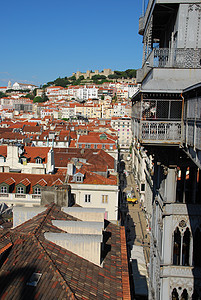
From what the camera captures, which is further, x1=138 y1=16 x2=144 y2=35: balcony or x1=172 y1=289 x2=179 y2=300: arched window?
x1=138 y1=16 x2=144 y2=35: balcony

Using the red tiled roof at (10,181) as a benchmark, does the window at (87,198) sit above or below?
below

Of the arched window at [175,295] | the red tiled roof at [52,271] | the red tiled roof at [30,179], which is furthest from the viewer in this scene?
the red tiled roof at [30,179]

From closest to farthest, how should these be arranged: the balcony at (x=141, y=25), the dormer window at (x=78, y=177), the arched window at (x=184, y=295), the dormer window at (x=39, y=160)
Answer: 1. the arched window at (x=184, y=295)
2. the balcony at (x=141, y=25)
3. the dormer window at (x=78, y=177)
4. the dormer window at (x=39, y=160)

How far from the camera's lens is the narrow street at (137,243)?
68.3ft

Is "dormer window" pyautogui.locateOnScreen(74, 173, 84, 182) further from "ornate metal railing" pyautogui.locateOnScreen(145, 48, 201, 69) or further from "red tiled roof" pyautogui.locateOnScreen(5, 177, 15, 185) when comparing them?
"ornate metal railing" pyautogui.locateOnScreen(145, 48, 201, 69)

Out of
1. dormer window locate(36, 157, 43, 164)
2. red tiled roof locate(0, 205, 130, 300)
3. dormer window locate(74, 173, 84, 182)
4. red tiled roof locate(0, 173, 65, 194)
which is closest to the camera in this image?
red tiled roof locate(0, 205, 130, 300)

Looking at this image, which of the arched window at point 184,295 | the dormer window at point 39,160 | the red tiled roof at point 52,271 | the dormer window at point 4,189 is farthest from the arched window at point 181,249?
the dormer window at point 39,160

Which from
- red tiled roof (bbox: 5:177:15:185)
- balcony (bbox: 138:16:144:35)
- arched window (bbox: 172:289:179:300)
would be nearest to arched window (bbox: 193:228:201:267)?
arched window (bbox: 172:289:179:300)

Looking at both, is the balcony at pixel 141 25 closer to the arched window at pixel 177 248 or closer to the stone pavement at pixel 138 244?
the arched window at pixel 177 248

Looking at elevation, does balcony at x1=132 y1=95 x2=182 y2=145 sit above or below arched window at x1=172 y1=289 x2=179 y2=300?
above

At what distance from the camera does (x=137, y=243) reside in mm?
33125

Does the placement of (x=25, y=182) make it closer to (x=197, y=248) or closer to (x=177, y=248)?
(x=177, y=248)

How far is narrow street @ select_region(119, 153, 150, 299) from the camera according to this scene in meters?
20.8

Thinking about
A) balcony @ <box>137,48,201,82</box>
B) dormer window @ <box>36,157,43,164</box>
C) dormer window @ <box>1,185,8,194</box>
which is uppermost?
balcony @ <box>137,48,201,82</box>
